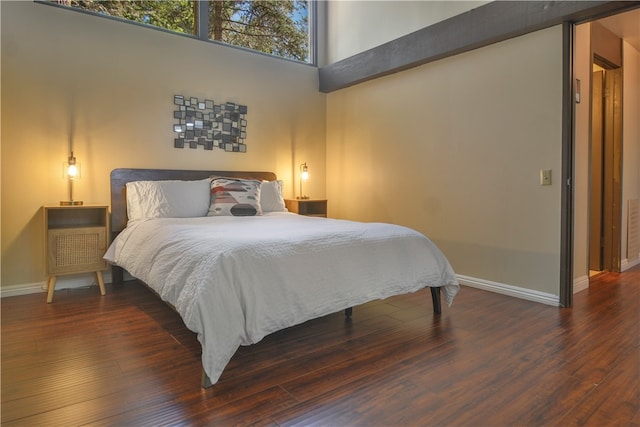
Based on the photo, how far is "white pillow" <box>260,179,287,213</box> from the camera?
4.03 m

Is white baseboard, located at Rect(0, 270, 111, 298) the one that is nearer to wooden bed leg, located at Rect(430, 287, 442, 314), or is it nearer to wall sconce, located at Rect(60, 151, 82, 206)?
wall sconce, located at Rect(60, 151, 82, 206)

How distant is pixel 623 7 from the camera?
101 inches

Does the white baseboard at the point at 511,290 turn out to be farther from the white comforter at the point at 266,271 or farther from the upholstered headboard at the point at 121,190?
the upholstered headboard at the point at 121,190

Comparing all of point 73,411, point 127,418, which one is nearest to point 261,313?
point 127,418

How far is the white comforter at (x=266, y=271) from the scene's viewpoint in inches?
71.6

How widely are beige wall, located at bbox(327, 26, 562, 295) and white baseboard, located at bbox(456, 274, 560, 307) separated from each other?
47 millimetres

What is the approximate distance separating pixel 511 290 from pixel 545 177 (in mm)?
958

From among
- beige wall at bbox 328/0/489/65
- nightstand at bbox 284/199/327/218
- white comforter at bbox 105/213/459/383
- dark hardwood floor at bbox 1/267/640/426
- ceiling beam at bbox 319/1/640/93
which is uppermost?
beige wall at bbox 328/0/489/65

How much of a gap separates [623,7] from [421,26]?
5.52 feet

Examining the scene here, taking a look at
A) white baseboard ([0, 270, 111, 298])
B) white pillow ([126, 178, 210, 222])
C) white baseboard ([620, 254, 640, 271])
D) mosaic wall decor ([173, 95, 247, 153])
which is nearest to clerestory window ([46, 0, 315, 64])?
mosaic wall decor ([173, 95, 247, 153])

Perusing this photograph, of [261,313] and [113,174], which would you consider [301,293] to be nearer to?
[261,313]

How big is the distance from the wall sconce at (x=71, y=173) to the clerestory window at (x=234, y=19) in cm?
138

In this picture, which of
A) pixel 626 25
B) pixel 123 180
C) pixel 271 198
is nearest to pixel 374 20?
pixel 271 198

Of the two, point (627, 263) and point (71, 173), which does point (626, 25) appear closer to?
point (627, 263)
